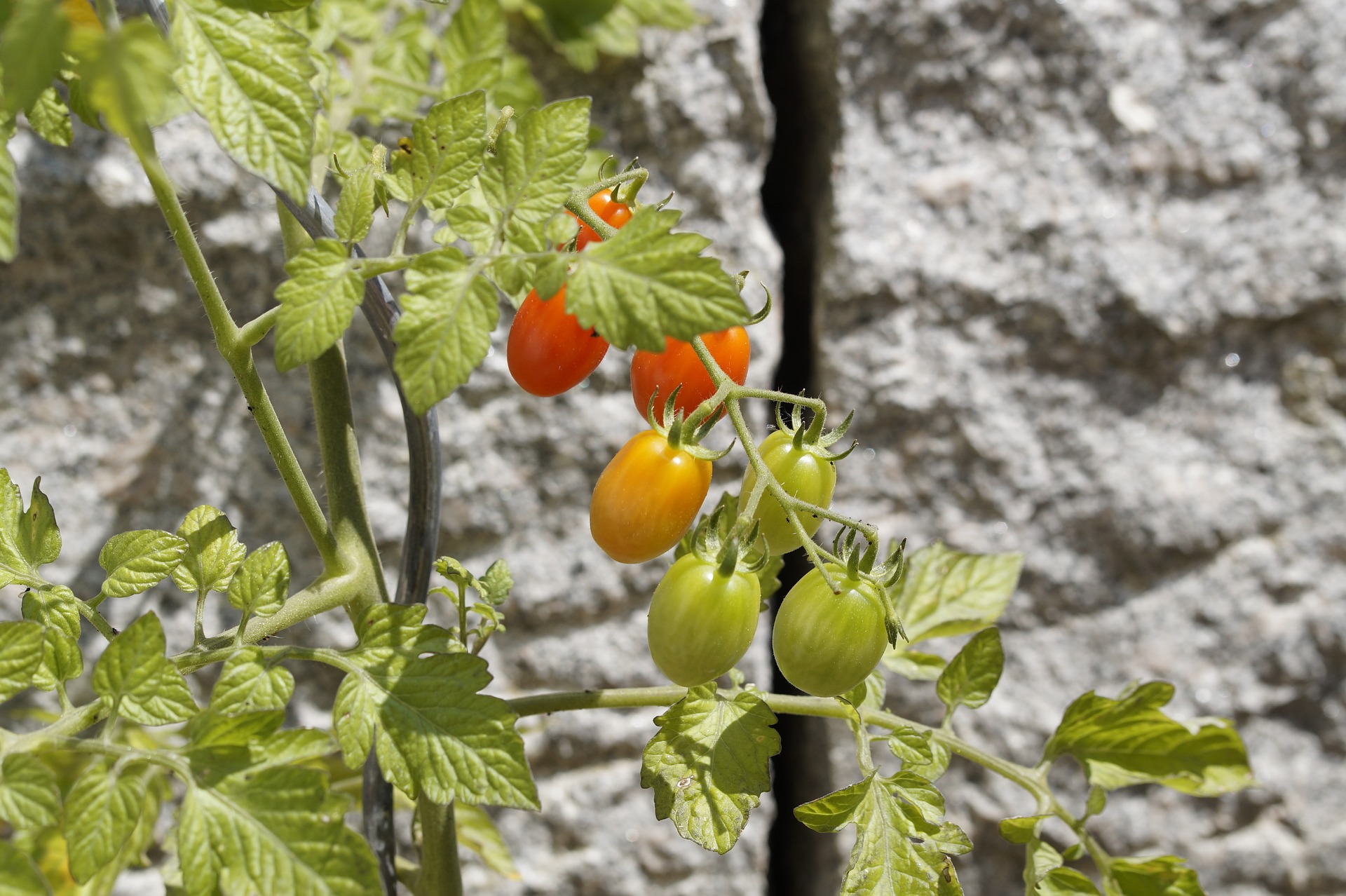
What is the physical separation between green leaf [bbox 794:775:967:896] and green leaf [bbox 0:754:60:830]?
1.11 feet

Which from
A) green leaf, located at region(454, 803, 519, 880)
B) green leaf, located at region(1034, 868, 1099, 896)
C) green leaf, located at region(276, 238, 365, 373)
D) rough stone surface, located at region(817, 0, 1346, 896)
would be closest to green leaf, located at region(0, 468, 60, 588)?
green leaf, located at region(276, 238, 365, 373)

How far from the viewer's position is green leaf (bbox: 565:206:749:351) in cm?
37

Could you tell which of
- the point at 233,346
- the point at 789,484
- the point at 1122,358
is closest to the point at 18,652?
the point at 233,346

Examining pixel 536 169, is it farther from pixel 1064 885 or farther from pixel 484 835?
pixel 484 835

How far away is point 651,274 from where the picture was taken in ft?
1.26

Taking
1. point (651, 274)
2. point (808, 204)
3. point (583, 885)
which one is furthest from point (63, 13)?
point (583, 885)

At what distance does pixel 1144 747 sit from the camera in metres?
0.64

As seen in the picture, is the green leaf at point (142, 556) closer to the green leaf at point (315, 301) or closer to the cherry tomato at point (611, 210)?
the green leaf at point (315, 301)

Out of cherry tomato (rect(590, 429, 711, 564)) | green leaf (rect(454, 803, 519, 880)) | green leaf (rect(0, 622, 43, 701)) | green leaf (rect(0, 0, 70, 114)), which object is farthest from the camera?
green leaf (rect(454, 803, 519, 880))

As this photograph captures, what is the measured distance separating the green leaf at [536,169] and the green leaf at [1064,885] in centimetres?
47

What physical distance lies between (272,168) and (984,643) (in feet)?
1.64

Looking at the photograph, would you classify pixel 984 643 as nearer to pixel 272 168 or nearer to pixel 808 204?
pixel 272 168

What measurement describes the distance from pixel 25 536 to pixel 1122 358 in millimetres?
1107

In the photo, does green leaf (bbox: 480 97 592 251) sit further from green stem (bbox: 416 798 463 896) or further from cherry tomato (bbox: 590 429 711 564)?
green stem (bbox: 416 798 463 896)
